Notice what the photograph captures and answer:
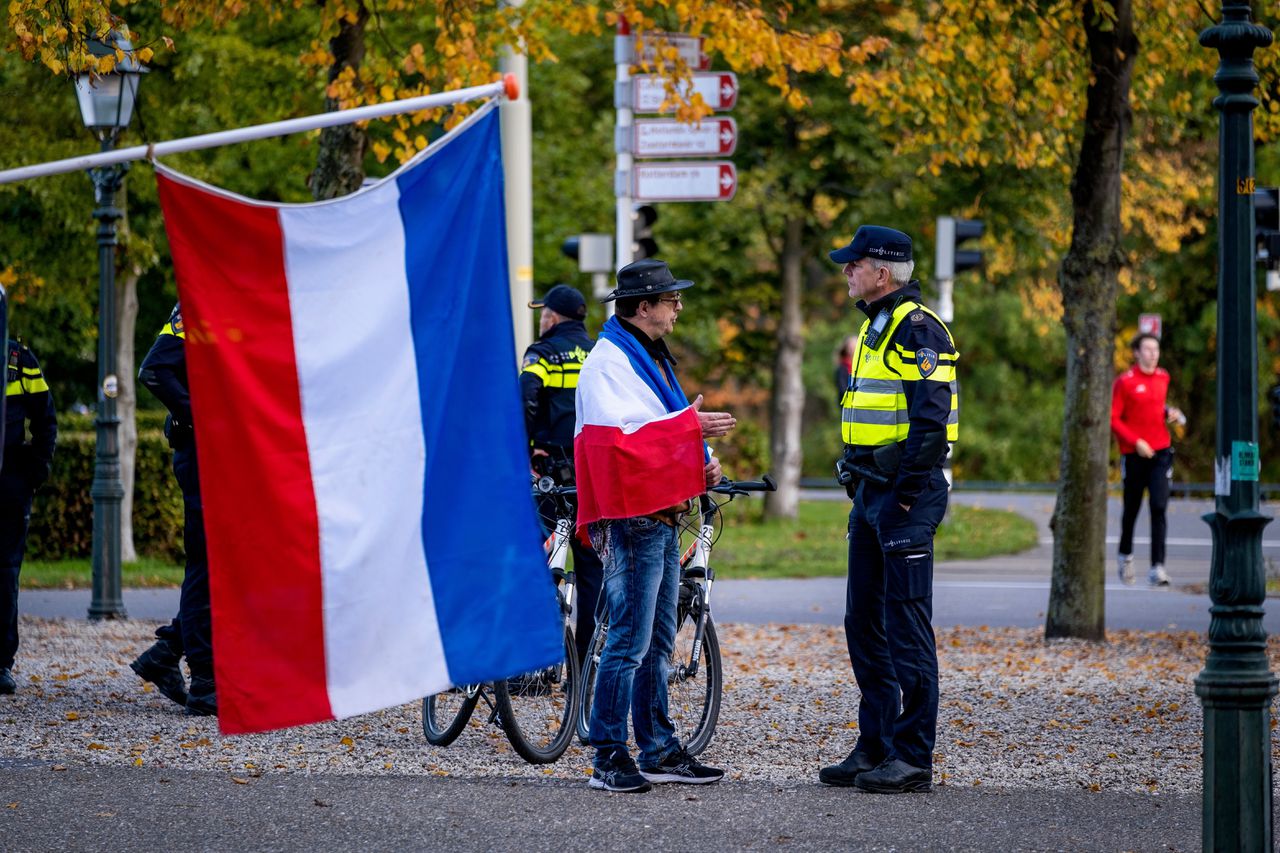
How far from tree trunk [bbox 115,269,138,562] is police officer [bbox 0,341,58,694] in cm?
695

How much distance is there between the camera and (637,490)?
6.39 metres

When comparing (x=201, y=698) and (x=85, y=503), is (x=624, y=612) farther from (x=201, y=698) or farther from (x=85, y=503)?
(x=85, y=503)

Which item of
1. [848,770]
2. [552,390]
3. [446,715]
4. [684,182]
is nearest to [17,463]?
[552,390]

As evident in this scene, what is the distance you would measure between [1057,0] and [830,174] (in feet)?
37.7

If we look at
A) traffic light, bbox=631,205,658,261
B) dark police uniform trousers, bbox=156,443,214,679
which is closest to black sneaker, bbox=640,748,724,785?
dark police uniform trousers, bbox=156,443,214,679

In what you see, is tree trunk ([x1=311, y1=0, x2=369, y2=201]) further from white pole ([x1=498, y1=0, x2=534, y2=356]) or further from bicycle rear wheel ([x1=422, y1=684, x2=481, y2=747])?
bicycle rear wheel ([x1=422, y1=684, x2=481, y2=747])

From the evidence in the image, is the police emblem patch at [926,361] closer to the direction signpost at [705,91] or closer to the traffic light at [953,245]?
the direction signpost at [705,91]

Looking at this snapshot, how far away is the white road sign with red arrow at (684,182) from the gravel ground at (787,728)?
189 inches

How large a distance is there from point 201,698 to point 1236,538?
4894mm

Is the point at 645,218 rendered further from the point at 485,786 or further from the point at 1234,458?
Answer: the point at 1234,458

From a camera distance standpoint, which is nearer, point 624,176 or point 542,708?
point 542,708

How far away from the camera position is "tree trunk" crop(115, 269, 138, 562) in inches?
652

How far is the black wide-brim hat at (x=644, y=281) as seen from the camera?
652 cm

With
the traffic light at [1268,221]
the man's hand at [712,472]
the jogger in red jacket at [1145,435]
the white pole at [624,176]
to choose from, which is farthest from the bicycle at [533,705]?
the traffic light at [1268,221]
